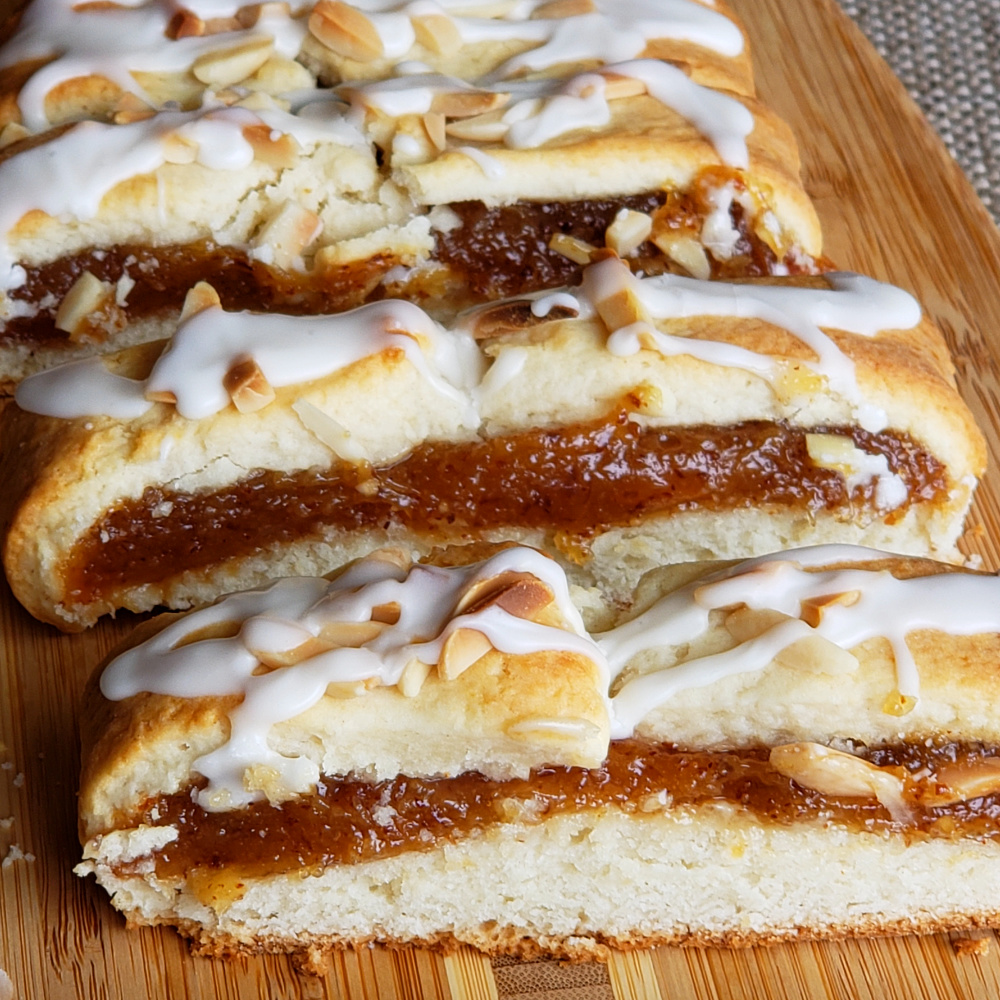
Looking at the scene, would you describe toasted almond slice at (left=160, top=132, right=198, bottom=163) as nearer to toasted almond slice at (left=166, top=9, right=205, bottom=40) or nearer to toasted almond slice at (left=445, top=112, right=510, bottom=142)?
toasted almond slice at (left=166, top=9, right=205, bottom=40)

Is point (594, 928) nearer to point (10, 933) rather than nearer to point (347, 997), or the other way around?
point (347, 997)

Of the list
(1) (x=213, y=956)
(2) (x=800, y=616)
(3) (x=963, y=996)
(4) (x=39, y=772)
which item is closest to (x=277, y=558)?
(4) (x=39, y=772)

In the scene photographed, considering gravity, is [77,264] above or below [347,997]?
above

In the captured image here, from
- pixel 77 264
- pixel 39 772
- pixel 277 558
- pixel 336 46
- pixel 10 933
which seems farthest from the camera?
pixel 336 46

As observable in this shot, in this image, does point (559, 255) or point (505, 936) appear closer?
point (505, 936)

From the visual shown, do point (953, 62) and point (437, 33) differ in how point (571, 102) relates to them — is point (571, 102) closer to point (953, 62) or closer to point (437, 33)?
point (437, 33)

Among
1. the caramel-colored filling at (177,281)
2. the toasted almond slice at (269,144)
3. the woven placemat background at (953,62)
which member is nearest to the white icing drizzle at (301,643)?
the caramel-colored filling at (177,281)

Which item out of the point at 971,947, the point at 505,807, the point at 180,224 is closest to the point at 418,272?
the point at 180,224

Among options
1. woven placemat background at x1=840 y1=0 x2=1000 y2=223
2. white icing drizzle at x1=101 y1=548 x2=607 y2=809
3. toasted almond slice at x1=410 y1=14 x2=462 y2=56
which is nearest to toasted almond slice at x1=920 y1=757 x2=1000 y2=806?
white icing drizzle at x1=101 y1=548 x2=607 y2=809

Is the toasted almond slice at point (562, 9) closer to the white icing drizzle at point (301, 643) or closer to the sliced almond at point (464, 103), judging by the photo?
the sliced almond at point (464, 103)
